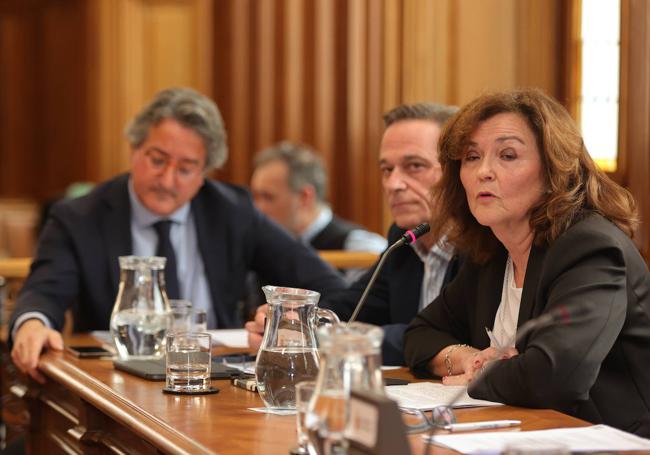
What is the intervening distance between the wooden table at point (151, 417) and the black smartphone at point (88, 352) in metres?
0.03

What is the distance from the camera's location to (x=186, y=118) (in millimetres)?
3588

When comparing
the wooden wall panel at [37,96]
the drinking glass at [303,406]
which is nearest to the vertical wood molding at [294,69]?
the wooden wall panel at [37,96]

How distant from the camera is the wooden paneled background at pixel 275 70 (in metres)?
4.33

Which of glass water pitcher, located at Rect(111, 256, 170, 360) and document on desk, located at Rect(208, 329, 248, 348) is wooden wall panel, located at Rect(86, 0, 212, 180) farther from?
glass water pitcher, located at Rect(111, 256, 170, 360)

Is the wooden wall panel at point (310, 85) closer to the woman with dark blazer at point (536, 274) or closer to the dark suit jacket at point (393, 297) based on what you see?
the dark suit jacket at point (393, 297)

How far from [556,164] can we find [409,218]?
0.81 m

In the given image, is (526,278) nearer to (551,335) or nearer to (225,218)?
(551,335)

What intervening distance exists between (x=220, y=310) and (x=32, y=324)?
773 millimetres

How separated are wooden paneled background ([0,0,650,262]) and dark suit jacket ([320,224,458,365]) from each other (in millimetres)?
537

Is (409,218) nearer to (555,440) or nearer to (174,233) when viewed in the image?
(174,233)

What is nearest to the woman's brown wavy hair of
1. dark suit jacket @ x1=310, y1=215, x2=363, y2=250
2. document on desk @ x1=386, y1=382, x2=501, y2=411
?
document on desk @ x1=386, y1=382, x2=501, y2=411

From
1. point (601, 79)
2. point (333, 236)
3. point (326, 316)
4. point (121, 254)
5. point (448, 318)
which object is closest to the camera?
point (326, 316)

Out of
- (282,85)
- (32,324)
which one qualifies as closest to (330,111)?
(282,85)

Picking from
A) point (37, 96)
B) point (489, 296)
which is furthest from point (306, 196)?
point (37, 96)
